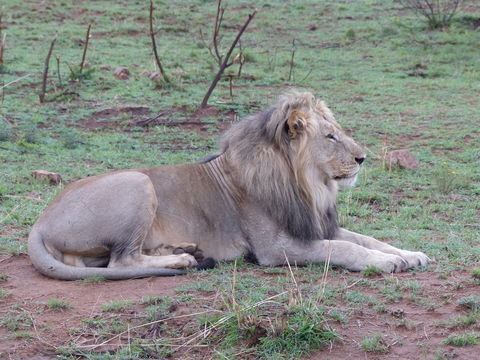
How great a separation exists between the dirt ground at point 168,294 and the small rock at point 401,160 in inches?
111

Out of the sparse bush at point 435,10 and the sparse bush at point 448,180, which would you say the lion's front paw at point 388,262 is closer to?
the sparse bush at point 448,180

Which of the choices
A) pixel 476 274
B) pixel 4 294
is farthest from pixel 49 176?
pixel 476 274

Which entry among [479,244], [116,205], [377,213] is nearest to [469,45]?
[377,213]

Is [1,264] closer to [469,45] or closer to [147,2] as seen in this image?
[469,45]

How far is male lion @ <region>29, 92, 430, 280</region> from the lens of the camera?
4676 millimetres

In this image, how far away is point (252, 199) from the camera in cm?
497

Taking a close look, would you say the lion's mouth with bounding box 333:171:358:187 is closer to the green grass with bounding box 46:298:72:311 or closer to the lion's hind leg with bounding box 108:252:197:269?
the lion's hind leg with bounding box 108:252:197:269

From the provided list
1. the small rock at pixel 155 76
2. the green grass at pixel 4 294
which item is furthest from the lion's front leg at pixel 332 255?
the small rock at pixel 155 76

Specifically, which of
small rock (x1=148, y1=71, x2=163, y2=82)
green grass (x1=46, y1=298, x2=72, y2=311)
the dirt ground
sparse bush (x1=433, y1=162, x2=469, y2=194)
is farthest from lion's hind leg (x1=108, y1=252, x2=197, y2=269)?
small rock (x1=148, y1=71, x2=163, y2=82)

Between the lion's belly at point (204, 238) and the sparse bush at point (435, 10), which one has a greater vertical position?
the sparse bush at point (435, 10)

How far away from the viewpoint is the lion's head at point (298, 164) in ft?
16.1

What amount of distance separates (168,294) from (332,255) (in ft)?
3.28

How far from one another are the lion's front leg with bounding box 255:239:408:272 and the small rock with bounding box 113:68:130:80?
6802mm

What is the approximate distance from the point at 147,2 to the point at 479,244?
12.5m
